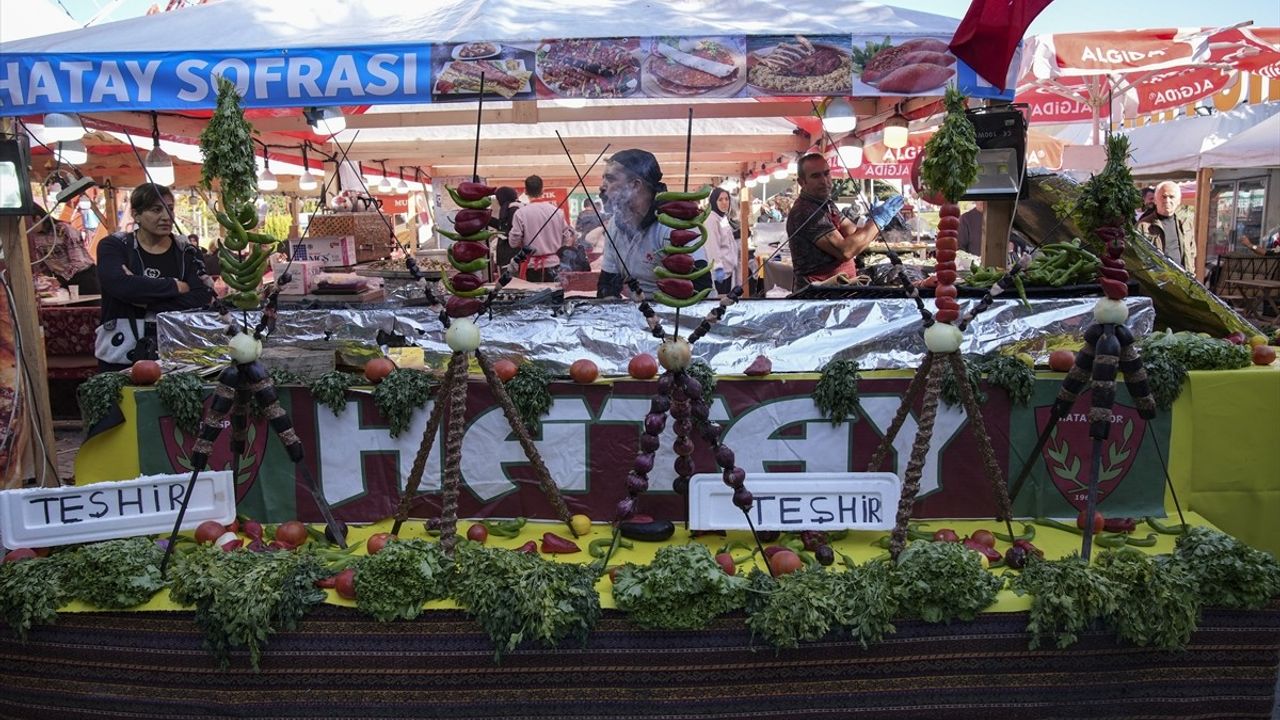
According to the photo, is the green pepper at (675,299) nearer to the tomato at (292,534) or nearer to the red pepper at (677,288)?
the red pepper at (677,288)

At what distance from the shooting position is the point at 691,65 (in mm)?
4129

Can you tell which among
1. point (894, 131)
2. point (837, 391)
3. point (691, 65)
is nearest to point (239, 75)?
point (691, 65)

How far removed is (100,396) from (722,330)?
2.58m

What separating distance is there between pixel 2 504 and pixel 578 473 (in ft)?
6.35

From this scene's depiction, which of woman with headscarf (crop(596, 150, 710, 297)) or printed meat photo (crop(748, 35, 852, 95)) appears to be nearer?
printed meat photo (crop(748, 35, 852, 95))

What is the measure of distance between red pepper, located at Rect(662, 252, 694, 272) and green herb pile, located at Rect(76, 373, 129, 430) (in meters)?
2.36

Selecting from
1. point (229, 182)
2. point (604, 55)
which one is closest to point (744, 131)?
point (604, 55)

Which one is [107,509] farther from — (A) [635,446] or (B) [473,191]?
(A) [635,446]

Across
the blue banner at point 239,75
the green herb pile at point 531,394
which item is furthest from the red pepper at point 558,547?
the blue banner at point 239,75

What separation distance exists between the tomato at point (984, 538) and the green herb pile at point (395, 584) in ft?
6.27

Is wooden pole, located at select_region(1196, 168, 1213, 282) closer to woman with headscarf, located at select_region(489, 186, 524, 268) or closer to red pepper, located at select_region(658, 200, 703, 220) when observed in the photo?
woman with headscarf, located at select_region(489, 186, 524, 268)

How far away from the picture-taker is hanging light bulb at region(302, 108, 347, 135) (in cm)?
581

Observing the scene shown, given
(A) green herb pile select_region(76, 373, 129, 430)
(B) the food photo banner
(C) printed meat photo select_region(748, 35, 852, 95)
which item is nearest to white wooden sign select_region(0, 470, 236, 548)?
(A) green herb pile select_region(76, 373, 129, 430)

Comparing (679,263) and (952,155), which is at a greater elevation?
(952,155)
